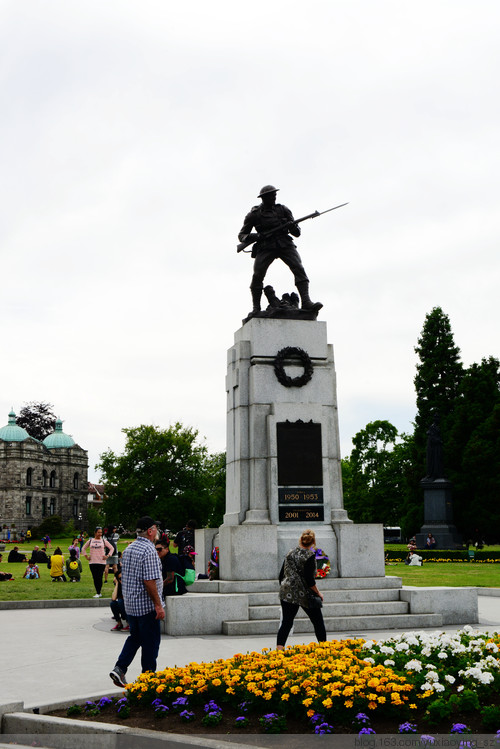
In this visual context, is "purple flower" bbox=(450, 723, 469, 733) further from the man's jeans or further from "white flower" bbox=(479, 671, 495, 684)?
the man's jeans

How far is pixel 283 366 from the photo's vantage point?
15.4 metres

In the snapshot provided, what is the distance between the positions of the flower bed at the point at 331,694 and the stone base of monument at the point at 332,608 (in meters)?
5.18

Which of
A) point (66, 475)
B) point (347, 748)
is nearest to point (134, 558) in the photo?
point (347, 748)

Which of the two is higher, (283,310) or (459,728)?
(283,310)

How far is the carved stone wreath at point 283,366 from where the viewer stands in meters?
15.3

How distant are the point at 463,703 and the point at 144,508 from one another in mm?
71187

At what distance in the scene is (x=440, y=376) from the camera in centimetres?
6231

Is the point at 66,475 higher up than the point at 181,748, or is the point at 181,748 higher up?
the point at 66,475

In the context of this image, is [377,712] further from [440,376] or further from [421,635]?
[440,376]

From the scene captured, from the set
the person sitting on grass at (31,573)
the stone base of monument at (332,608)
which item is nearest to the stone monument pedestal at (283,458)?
the stone base of monument at (332,608)

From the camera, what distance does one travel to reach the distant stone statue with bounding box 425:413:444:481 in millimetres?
50312

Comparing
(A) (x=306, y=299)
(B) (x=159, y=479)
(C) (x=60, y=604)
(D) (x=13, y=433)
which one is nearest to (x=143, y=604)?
(A) (x=306, y=299)

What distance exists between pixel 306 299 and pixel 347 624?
6.46 meters

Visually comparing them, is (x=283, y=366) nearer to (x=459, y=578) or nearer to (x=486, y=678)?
(x=486, y=678)
